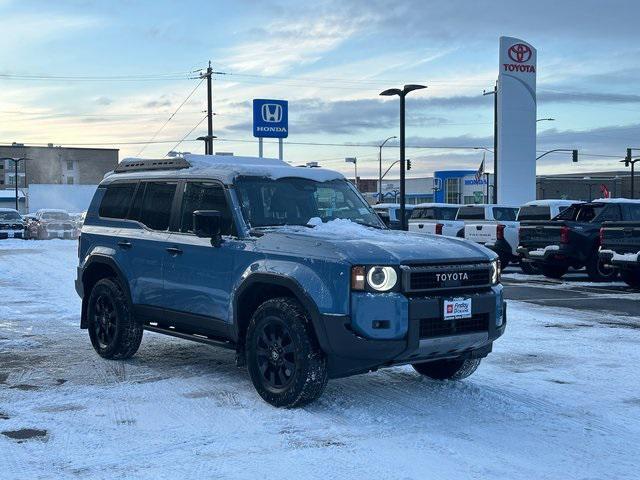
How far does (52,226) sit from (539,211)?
79.6 feet

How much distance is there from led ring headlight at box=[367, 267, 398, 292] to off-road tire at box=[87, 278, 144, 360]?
129 inches

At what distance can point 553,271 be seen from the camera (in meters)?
19.2

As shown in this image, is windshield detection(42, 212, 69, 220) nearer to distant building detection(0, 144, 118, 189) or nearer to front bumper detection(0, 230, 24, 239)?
front bumper detection(0, 230, 24, 239)

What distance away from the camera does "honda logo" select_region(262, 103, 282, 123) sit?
2605cm

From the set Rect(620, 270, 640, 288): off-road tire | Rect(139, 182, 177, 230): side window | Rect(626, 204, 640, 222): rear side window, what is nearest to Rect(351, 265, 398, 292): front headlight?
Rect(139, 182, 177, 230): side window

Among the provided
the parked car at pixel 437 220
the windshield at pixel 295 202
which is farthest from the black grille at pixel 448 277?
the parked car at pixel 437 220

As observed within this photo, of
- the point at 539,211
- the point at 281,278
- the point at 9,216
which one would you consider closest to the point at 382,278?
the point at 281,278

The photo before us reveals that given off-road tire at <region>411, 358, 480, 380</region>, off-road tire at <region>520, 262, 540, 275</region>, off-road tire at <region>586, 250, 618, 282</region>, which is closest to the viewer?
off-road tire at <region>411, 358, 480, 380</region>

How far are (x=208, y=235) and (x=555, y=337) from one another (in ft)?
16.6

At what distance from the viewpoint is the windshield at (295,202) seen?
697 cm

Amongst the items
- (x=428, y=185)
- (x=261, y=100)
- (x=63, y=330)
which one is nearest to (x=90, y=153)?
(x=428, y=185)

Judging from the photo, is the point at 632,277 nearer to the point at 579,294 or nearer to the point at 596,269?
the point at 596,269

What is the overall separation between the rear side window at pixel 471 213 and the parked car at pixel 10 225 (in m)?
23.1

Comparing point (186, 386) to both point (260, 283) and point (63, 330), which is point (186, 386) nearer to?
point (260, 283)
